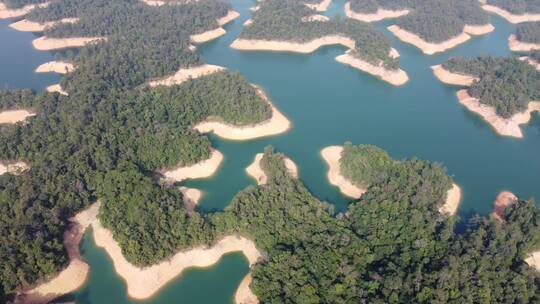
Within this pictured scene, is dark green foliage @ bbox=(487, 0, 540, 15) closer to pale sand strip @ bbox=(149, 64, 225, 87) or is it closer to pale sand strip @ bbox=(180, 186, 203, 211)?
pale sand strip @ bbox=(149, 64, 225, 87)

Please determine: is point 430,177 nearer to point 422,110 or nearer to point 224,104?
point 422,110

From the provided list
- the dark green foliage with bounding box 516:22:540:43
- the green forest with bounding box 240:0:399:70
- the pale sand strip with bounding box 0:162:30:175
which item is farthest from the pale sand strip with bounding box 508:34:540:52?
the pale sand strip with bounding box 0:162:30:175

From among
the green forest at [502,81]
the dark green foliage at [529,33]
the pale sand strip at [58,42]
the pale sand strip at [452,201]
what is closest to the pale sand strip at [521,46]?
the dark green foliage at [529,33]

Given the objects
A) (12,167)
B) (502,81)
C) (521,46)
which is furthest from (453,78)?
(12,167)

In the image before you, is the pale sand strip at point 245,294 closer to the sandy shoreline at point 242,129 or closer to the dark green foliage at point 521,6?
the sandy shoreline at point 242,129

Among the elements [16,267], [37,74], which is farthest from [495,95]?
[37,74]
